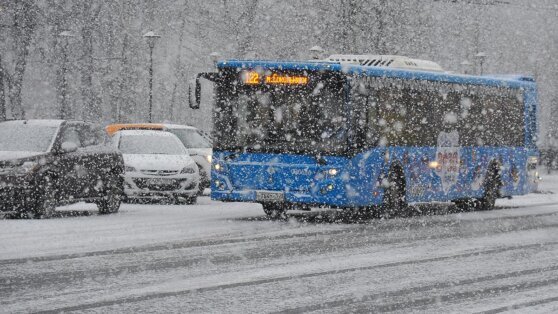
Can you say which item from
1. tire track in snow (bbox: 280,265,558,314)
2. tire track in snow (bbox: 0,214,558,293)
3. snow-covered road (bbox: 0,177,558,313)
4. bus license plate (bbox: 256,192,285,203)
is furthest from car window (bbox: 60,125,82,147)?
tire track in snow (bbox: 280,265,558,314)

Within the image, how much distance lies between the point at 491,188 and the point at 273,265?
13.9 metres

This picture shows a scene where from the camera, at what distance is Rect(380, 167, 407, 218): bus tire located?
2188 centimetres

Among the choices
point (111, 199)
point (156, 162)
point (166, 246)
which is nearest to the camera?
point (166, 246)

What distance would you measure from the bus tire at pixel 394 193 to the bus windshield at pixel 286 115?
183cm

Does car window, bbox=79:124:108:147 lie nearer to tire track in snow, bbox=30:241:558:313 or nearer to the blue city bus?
the blue city bus

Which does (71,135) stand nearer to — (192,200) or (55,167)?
(55,167)

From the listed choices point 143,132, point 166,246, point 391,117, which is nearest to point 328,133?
point 391,117

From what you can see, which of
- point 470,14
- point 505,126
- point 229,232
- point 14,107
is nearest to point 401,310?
point 229,232

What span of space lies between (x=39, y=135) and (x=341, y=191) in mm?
5249

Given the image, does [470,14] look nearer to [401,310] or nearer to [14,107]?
[14,107]

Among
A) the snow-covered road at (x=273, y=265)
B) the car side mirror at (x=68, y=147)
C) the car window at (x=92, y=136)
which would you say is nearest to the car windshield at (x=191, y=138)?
the car window at (x=92, y=136)

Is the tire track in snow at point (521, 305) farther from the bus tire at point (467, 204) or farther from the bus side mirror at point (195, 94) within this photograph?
the bus tire at point (467, 204)

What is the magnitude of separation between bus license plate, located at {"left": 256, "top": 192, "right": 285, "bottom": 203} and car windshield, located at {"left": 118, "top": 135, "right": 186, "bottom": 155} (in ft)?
20.4

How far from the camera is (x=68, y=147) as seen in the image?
67.8 feet
